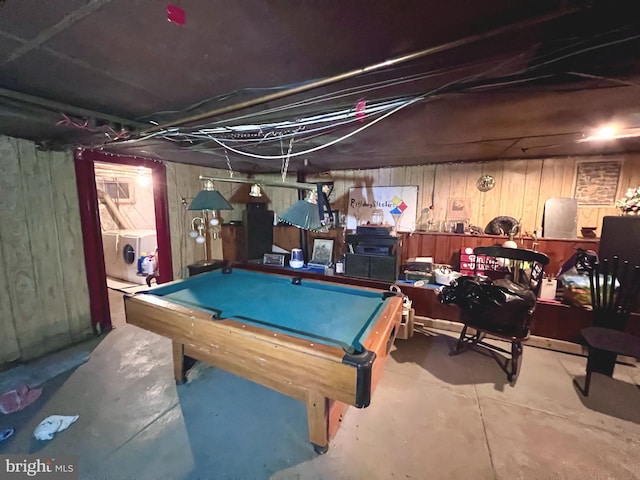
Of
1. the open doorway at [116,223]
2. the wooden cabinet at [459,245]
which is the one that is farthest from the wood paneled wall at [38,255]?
the wooden cabinet at [459,245]

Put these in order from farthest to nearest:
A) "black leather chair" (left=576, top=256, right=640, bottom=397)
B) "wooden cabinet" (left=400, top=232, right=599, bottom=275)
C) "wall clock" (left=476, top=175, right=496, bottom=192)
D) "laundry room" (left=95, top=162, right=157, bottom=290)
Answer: "laundry room" (left=95, top=162, right=157, bottom=290) → "wall clock" (left=476, top=175, right=496, bottom=192) → "wooden cabinet" (left=400, top=232, right=599, bottom=275) → "black leather chair" (left=576, top=256, right=640, bottom=397)

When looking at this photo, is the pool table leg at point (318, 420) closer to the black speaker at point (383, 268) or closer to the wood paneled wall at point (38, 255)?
the black speaker at point (383, 268)

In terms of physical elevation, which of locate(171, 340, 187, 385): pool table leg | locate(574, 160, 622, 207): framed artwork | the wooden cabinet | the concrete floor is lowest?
the concrete floor

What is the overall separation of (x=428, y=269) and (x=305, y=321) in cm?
235

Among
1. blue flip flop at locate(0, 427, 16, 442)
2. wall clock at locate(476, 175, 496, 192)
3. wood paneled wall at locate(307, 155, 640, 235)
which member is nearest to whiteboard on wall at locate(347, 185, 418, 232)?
wood paneled wall at locate(307, 155, 640, 235)

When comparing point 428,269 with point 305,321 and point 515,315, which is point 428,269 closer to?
point 515,315

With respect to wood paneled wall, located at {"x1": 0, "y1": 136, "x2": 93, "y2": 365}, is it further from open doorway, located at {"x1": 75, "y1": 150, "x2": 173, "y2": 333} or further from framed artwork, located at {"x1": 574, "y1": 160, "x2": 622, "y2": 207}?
framed artwork, located at {"x1": 574, "y1": 160, "x2": 622, "y2": 207}

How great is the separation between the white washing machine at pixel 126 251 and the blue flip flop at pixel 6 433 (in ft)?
10.9

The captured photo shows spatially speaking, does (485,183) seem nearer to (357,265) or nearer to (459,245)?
(459,245)

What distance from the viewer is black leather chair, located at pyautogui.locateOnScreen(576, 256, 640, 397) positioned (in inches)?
80.7

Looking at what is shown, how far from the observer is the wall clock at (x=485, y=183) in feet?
11.2

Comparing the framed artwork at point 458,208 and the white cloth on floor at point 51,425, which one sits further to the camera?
the framed artwork at point 458,208

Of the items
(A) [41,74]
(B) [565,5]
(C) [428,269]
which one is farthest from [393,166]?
(A) [41,74]

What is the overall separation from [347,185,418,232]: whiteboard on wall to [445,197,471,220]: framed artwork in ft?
1.48
